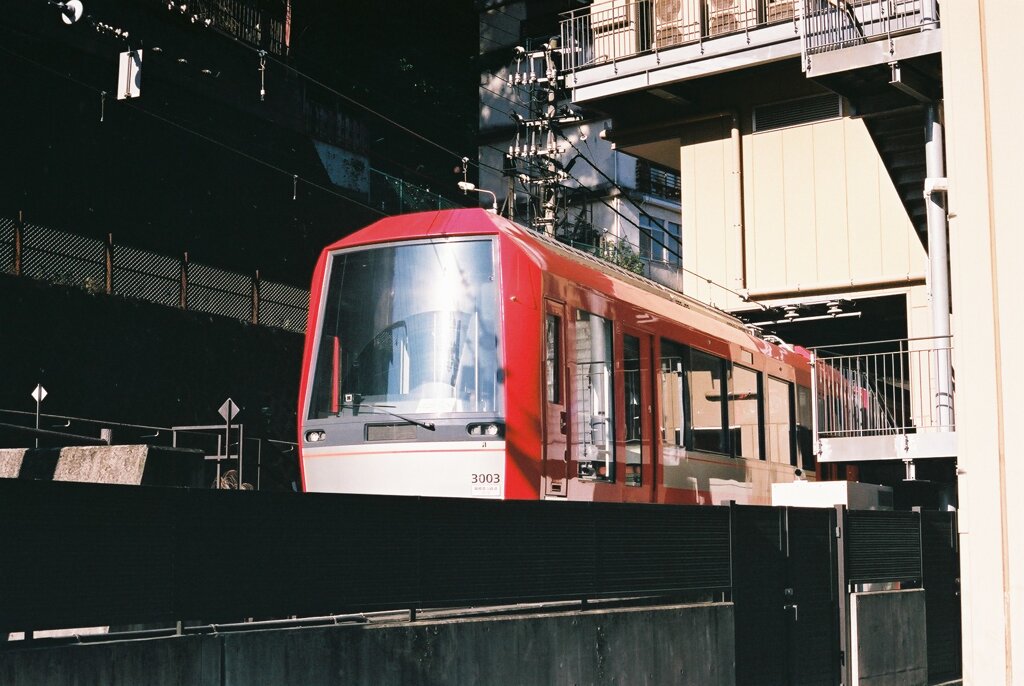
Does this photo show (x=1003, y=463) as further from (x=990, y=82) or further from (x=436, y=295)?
(x=436, y=295)

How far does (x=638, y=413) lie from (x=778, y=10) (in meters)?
9.87

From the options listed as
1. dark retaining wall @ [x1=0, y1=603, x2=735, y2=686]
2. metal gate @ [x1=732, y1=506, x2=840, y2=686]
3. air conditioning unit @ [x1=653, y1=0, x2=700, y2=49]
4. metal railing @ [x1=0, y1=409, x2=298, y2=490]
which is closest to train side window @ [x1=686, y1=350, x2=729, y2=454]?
metal gate @ [x1=732, y1=506, x2=840, y2=686]

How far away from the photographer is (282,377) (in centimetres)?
3031

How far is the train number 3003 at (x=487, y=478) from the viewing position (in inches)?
496

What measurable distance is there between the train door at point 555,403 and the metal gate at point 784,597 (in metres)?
1.81

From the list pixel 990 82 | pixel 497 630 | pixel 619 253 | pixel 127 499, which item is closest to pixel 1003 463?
pixel 990 82

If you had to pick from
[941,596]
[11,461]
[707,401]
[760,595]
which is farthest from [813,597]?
[11,461]

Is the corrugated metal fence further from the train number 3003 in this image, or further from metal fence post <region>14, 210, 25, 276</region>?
metal fence post <region>14, 210, 25, 276</region>

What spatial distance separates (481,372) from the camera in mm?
12969

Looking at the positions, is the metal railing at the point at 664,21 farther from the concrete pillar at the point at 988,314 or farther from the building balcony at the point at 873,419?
the concrete pillar at the point at 988,314

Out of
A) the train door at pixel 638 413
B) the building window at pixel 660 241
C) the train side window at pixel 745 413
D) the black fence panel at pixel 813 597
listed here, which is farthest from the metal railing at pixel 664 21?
the building window at pixel 660 241

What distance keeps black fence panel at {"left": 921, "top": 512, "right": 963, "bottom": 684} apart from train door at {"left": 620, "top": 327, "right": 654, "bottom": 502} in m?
3.24

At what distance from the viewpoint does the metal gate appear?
12.1 m

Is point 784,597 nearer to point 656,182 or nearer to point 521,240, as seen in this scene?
point 521,240
